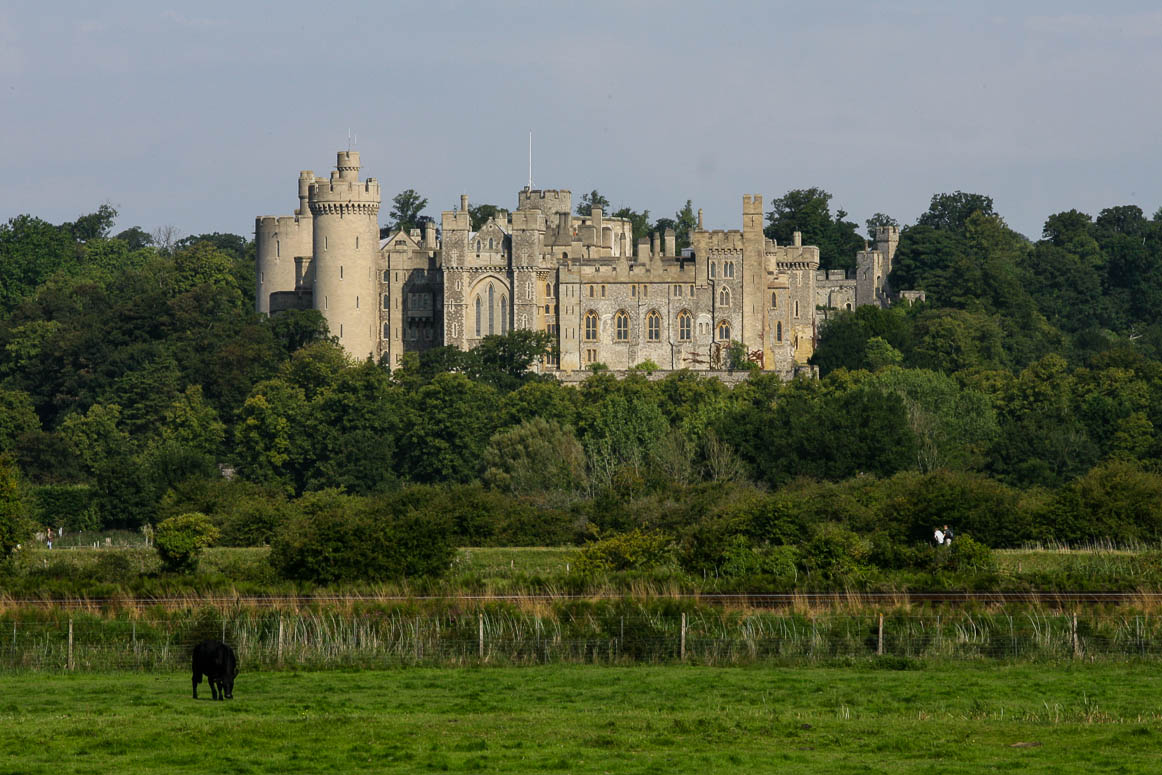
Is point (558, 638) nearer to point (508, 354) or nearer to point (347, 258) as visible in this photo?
point (508, 354)

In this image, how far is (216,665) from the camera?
25.7 metres

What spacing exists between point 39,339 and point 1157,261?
64.2 m

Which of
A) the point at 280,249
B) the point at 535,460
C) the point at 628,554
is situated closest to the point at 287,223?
the point at 280,249

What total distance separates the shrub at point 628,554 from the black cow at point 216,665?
1772 centimetres

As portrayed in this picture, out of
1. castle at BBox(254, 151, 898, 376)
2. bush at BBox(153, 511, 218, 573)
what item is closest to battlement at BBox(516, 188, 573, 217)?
castle at BBox(254, 151, 898, 376)

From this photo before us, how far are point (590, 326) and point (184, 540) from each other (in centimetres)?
5262

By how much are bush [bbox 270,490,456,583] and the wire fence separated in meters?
8.79

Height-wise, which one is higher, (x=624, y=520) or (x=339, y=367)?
(x=339, y=367)

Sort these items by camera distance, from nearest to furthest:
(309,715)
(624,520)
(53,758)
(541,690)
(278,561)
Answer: (53,758) → (309,715) → (541,690) → (278,561) → (624,520)

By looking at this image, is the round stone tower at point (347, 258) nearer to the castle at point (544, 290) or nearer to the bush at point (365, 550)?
the castle at point (544, 290)

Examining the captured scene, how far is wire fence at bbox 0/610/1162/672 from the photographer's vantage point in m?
30.2

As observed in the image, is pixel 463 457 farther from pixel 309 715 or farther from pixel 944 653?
pixel 309 715

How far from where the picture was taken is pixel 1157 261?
128m

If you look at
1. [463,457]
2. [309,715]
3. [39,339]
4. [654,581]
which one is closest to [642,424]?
[463,457]
